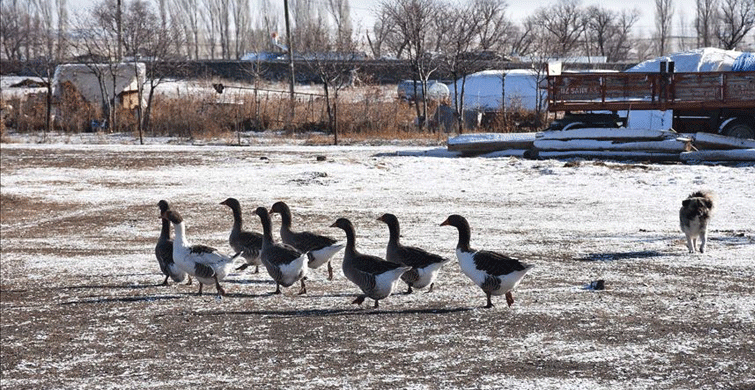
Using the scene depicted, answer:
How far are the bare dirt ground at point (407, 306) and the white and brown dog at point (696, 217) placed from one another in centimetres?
25

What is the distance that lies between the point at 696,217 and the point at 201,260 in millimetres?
6601

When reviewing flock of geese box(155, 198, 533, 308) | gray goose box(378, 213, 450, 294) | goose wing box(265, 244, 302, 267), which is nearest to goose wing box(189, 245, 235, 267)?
flock of geese box(155, 198, 533, 308)

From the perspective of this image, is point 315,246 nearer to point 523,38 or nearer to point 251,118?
point 251,118

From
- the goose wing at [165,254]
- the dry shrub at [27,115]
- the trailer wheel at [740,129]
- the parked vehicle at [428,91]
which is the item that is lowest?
the goose wing at [165,254]

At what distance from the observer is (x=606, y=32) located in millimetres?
86188

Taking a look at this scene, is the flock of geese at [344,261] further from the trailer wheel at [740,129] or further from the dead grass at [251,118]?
the dead grass at [251,118]

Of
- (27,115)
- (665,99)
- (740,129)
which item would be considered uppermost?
(665,99)

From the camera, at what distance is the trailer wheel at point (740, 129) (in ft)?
92.2

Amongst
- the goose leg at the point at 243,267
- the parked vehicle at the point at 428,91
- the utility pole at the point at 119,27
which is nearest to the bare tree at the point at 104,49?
the utility pole at the point at 119,27

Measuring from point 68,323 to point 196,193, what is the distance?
11449 mm

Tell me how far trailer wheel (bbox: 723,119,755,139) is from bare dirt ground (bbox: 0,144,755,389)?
25.0 ft

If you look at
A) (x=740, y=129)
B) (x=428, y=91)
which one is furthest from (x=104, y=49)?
(x=740, y=129)

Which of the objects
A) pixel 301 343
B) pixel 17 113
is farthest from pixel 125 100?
pixel 301 343

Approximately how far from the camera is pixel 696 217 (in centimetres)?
1254
